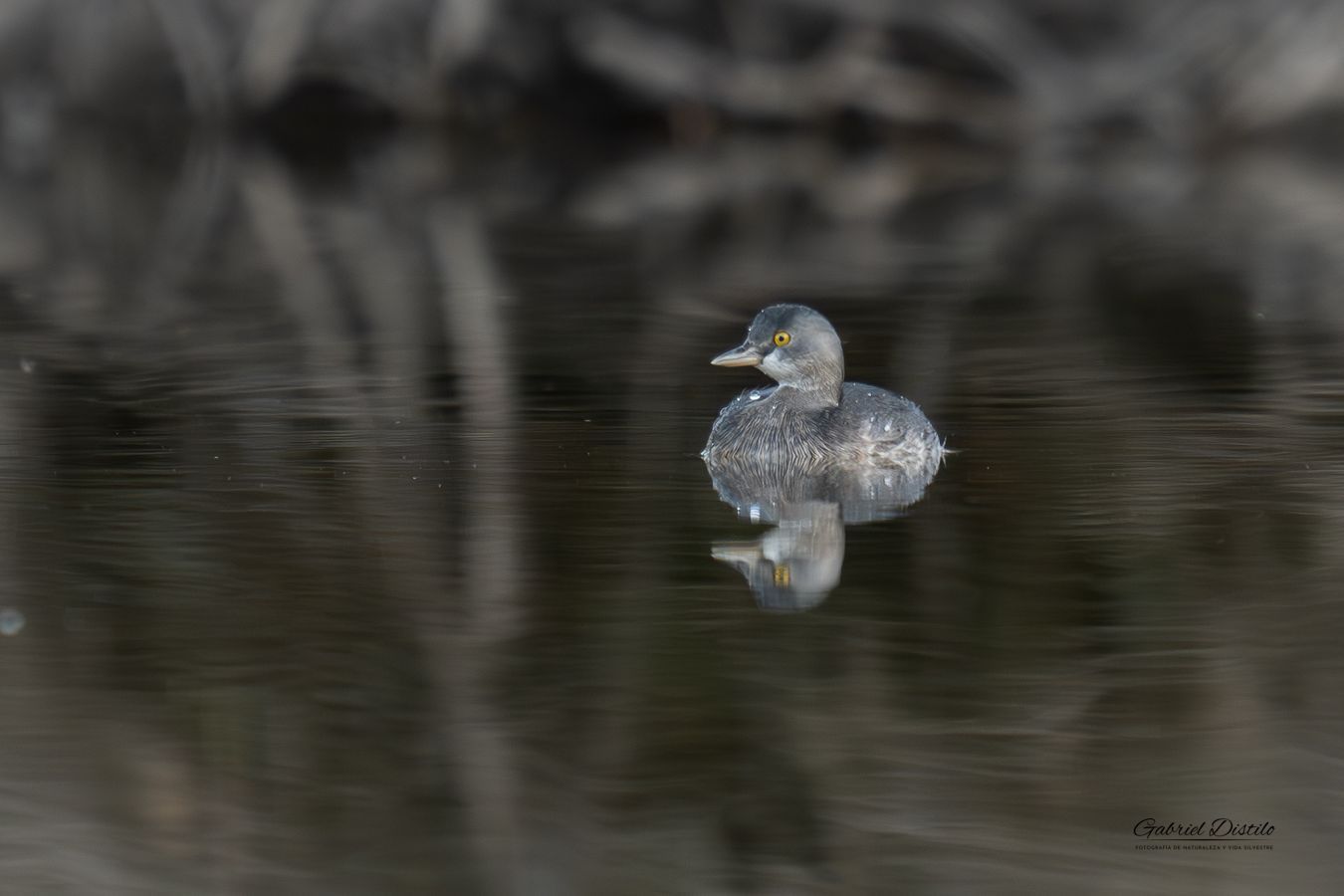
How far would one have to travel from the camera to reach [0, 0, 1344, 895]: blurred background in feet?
16.0

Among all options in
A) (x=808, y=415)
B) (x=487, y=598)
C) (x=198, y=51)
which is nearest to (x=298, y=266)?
(x=808, y=415)

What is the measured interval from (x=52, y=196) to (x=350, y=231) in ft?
15.9

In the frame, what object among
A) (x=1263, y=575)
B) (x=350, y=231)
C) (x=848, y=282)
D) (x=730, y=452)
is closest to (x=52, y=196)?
(x=350, y=231)

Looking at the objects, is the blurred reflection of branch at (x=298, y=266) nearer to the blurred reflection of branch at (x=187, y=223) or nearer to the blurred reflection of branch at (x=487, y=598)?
the blurred reflection of branch at (x=187, y=223)

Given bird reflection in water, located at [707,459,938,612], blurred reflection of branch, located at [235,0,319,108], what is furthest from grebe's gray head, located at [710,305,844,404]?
blurred reflection of branch, located at [235,0,319,108]

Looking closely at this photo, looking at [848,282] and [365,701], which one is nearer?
[365,701]

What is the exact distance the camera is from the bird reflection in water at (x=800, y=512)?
22.2ft

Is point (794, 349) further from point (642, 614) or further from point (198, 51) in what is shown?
point (198, 51)

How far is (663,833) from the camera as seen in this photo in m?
4.82

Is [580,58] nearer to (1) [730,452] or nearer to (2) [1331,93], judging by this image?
(2) [1331,93]

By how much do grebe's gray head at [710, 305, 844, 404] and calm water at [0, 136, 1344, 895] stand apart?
430 millimetres

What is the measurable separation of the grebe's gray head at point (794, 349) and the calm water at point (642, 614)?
16.9 inches

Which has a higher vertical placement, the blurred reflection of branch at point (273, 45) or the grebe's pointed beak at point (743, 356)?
the blurred reflection of branch at point (273, 45)

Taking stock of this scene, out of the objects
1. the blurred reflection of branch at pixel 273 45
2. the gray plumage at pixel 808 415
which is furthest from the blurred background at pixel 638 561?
the blurred reflection of branch at pixel 273 45
